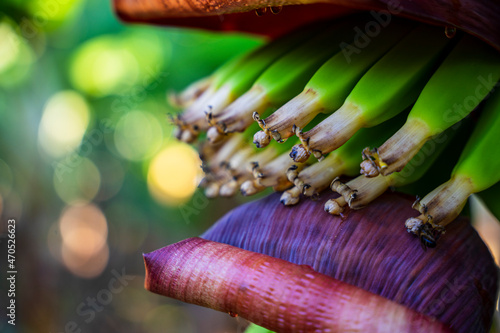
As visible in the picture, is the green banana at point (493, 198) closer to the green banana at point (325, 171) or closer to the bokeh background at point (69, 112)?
the green banana at point (325, 171)

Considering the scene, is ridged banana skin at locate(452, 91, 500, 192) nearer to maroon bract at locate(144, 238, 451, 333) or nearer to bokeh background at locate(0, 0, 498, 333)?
maroon bract at locate(144, 238, 451, 333)

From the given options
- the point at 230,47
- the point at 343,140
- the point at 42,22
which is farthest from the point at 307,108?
→ the point at 42,22

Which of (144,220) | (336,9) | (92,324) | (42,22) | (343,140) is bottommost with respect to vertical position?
(92,324)

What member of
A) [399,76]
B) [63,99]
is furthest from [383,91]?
[63,99]

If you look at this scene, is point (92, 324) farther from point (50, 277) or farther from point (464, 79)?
point (464, 79)

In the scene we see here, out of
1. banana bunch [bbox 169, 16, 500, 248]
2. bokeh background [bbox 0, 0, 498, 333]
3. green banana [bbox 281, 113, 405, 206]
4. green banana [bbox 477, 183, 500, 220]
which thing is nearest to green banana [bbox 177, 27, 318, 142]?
banana bunch [bbox 169, 16, 500, 248]

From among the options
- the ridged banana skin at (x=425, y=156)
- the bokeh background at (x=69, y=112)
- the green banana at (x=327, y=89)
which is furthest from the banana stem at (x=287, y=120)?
the bokeh background at (x=69, y=112)

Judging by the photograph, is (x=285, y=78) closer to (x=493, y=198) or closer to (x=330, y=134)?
(x=330, y=134)
